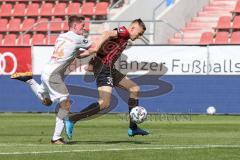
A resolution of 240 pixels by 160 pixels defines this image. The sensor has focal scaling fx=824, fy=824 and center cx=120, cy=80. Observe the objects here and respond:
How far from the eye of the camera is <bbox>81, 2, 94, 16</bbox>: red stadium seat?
33.4m

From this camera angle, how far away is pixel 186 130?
17.7m

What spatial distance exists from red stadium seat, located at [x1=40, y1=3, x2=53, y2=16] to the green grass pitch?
13.7m

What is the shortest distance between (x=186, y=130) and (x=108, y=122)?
13.2ft

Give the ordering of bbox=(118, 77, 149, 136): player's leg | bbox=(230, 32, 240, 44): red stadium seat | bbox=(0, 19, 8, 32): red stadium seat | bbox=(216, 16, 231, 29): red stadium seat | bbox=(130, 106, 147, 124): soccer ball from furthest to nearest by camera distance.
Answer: bbox=(0, 19, 8, 32): red stadium seat, bbox=(216, 16, 231, 29): red stadium seat, bbox=(230, 32, 240, 44): red stadium seat, bbox=(118, 77, 149, 136): player's leg, bbox=(130, 106, 147, 124): soccer ball

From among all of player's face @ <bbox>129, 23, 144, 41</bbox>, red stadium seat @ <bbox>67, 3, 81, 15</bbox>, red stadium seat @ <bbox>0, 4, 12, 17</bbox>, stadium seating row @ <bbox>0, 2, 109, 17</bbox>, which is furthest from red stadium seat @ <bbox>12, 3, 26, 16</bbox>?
player's face @ <bbox>129, 23, 144, 41</bbox>

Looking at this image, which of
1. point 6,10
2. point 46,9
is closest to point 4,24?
point 6,10

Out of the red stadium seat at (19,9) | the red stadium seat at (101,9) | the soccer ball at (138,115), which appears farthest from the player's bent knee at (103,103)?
the red stadium seat at (19,9)

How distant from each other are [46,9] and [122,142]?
71.5 feet

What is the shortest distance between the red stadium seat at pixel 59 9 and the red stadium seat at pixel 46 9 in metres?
0.23

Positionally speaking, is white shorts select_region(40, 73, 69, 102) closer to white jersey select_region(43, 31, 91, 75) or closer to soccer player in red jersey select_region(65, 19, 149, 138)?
white jersey select_region(43, 31, 91, 75)

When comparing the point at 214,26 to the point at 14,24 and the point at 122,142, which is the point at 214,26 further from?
the point at 122,142

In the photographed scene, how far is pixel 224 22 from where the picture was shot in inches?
1200

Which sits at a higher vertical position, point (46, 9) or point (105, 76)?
point (46, 9)

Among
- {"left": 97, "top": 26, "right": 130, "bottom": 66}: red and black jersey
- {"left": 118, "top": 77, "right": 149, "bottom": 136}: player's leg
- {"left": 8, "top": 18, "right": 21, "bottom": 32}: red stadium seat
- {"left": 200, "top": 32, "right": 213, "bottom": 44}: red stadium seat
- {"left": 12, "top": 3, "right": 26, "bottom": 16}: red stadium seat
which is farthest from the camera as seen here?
{"left": 12, "top": 3, "right": 26, "bottom": 16}: red stadium seat
